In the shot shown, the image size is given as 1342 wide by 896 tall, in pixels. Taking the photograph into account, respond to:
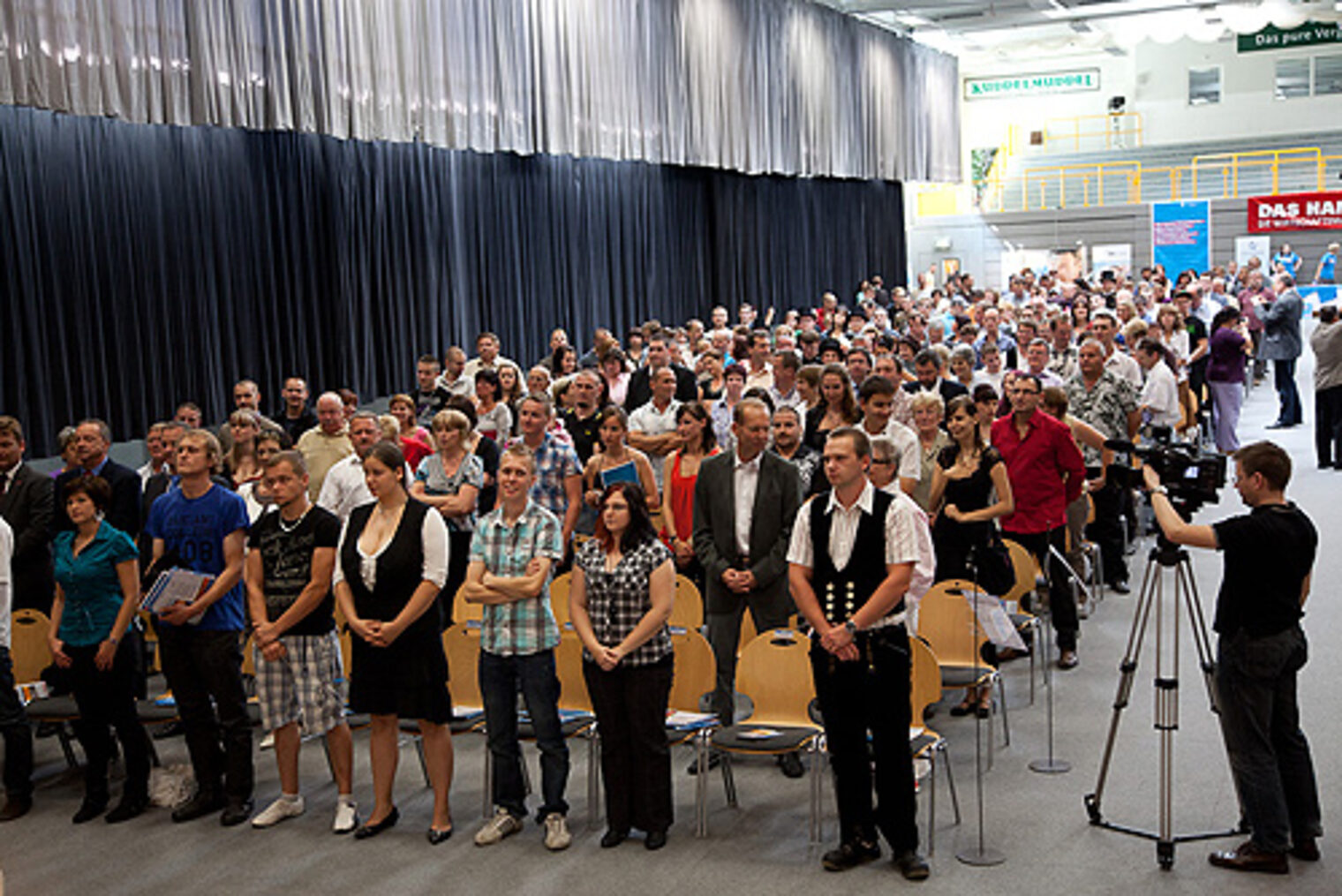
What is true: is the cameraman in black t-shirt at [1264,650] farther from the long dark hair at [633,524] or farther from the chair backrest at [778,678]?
the long dark hair at [633,524]

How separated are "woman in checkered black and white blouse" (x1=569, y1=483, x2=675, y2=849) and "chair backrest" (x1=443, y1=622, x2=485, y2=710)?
2.90ft

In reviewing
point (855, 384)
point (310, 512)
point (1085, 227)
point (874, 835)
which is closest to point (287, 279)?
point (855, 384)

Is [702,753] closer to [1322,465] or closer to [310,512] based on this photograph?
[310,512]

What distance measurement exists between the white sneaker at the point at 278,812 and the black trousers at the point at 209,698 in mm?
149

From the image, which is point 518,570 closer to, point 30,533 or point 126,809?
point 126,809

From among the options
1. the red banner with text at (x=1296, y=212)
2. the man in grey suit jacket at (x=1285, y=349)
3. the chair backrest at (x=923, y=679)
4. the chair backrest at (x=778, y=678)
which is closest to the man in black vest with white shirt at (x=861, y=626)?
the chair backrest at (x=923, y=679)

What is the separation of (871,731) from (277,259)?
8.23m

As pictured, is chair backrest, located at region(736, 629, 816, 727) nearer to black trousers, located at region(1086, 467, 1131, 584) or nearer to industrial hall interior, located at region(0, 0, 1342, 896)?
industrial hall interior, located at region(0, 0, 1342, 896)

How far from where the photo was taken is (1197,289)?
16.9 m

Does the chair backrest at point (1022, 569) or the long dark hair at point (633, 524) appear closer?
the long dark hair at point (633, 524)

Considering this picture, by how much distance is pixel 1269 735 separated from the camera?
15.1 ft

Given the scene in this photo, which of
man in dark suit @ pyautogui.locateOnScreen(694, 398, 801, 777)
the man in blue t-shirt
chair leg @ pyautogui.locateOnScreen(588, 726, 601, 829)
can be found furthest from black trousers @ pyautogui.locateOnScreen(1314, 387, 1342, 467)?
the man in blue t-shirt

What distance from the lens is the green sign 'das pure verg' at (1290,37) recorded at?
27047 mm

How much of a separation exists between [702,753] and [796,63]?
15388 millimetres
